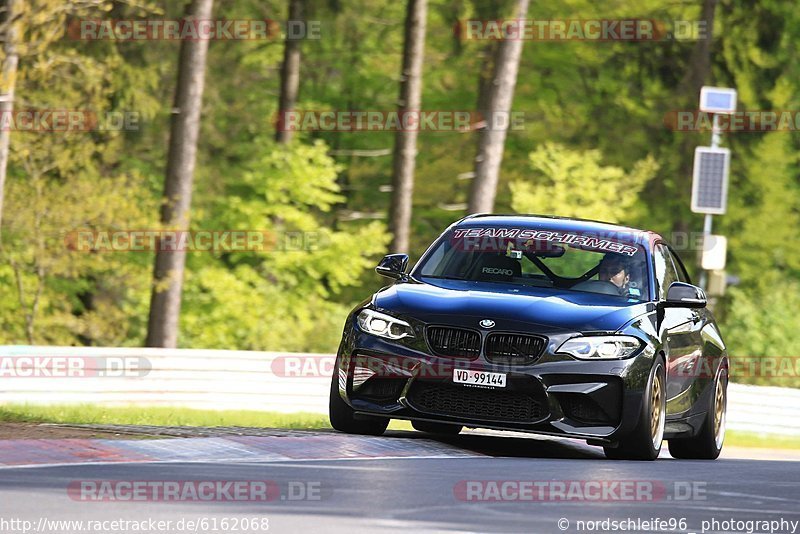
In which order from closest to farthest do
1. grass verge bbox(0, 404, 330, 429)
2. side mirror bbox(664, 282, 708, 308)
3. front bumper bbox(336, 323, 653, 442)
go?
front bumper bbox(336, 323, 653, 442), side mirror bbox(664, 282, 708, 308), grass verge bbox(0, 404, 330, 429)

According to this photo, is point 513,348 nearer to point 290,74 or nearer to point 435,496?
point 435,496

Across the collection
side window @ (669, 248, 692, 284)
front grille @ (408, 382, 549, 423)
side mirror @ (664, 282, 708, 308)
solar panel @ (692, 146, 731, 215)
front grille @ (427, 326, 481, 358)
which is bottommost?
front grille @ (408, 382, 549, 423)

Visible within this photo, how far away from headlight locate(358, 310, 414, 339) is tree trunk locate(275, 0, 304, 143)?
29.7 metres

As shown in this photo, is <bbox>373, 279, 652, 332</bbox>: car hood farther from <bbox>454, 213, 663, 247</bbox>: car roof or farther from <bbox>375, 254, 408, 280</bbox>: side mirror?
<bbox>454, 213, 663, 247</bbox>: car roof

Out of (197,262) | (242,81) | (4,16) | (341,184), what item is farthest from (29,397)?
(341,184)

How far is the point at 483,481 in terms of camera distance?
9.92 metres

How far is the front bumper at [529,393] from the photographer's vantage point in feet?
37.9

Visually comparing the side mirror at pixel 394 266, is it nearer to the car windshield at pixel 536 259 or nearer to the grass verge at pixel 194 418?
the car windshield at pixel 536 259

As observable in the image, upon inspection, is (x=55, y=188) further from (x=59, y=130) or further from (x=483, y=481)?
(x=483, y=481)

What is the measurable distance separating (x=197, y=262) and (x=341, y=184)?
23.6 ft

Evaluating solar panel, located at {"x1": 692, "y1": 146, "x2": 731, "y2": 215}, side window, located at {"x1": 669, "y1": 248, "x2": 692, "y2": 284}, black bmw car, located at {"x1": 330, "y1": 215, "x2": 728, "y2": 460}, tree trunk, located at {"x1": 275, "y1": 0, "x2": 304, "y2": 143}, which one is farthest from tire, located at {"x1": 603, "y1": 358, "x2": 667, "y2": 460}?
tree trunk, located at {"x1": 275, "y1": 0, "x2": 304, "y2": 143}

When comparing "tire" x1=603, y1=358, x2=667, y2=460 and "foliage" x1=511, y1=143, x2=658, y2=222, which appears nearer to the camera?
"tire" x1=603, y1=358, x2=667, y2=460

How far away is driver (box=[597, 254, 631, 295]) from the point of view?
42.0 ft

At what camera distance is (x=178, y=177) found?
28.7m
